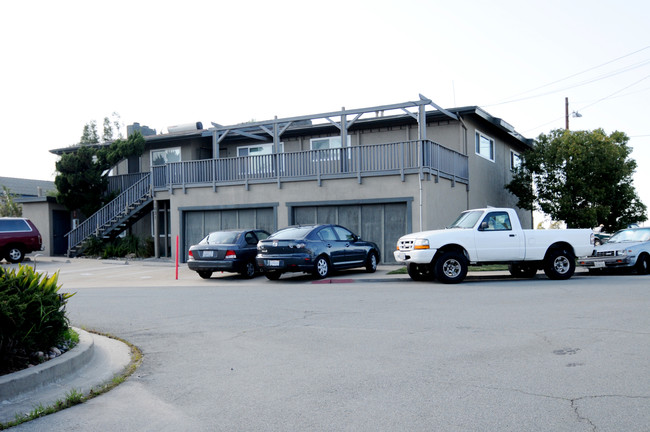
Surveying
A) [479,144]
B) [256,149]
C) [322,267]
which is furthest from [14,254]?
[479,144]

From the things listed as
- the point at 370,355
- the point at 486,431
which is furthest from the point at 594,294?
the point at 486,431

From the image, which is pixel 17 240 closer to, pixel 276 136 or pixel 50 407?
pixel 276 136

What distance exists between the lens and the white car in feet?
56.8

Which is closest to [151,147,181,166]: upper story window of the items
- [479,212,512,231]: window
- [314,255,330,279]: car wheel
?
[314,255,330,279]: car wheel

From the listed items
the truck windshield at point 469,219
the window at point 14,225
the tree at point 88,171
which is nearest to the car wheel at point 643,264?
the truck windshield at point 469,219

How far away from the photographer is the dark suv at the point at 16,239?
25812 mm

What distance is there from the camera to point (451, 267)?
15367mm

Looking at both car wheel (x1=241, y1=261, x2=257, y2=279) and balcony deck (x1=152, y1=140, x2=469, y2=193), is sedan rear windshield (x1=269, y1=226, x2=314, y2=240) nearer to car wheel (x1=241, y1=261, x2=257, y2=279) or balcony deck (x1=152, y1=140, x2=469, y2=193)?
car wheel (x1=241, y1=261, x2=257, y2=279)

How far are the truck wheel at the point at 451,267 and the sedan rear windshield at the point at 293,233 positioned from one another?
154 inches

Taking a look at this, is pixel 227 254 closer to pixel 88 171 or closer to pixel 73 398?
pixel 73 398

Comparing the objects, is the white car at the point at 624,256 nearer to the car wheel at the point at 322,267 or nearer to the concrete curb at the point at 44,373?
the car wheel at the point at 322,267

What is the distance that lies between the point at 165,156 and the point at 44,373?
25407 millimetres

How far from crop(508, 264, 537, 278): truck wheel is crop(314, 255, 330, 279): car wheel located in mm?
5290

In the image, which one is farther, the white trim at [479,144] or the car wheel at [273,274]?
the white trim at [479,144]
